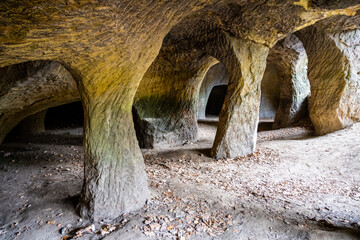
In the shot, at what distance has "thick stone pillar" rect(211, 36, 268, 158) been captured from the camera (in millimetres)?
6164

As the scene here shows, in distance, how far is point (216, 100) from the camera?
62.0ft

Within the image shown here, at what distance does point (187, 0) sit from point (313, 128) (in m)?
7.40

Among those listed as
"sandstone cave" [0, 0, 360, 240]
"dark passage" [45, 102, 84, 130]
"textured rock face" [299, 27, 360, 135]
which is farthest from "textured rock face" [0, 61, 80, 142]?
"textured rock face" [299, 27, 360, 135]

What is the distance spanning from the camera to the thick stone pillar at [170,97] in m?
7.96

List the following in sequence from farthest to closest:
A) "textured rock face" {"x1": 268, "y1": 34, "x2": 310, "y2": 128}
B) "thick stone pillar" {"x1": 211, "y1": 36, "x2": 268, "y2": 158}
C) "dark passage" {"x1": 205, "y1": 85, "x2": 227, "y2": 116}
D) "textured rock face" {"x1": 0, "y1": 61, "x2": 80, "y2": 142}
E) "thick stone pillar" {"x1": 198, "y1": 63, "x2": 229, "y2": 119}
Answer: "dark passage" {"x1": 205, "y1": 85, "x2": 227, "y2": 116}
"thick stone pillar" {"x1": 198, "y1": 63, "x2": 229, "y2": 119}
"textured rock face" {"x1": 268, "y1": 34, "x2": 310, "y2": 128}
"thick stone pillar" {"x1": 211, "y1": 36, "x2": 268, "y2": 158}
"textured rock face" {"x1": 0, "y1": 61, "x2": 80, "y2": 142}

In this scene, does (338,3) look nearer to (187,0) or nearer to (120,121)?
(187,0)

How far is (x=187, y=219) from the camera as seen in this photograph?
10.9 ft

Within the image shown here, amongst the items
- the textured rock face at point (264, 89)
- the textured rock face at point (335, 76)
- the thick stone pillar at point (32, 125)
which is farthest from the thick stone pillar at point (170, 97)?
the textured rock face at point (264, 89)

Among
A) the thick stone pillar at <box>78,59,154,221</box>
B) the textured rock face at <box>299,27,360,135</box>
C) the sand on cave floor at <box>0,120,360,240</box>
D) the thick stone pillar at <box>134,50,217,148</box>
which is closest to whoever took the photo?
the sand on cave floor at <box>0,120,360,240</box>

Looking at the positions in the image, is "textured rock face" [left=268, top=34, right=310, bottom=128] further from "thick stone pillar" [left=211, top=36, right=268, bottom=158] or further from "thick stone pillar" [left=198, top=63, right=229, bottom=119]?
"thick stone pillar" [left=211, top=36, right=268, bottom=158]

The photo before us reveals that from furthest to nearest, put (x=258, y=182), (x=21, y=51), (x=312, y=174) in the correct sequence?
(x=312, y=174)
(x=258, y=182)
(x=21, y=51)

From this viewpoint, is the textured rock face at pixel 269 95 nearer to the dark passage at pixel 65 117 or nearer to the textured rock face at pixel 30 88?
the dark passage at pixel 65 117

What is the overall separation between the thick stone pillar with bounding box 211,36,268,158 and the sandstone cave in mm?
30

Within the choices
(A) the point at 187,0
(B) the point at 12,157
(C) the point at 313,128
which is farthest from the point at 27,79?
(C) the point at 313,128
